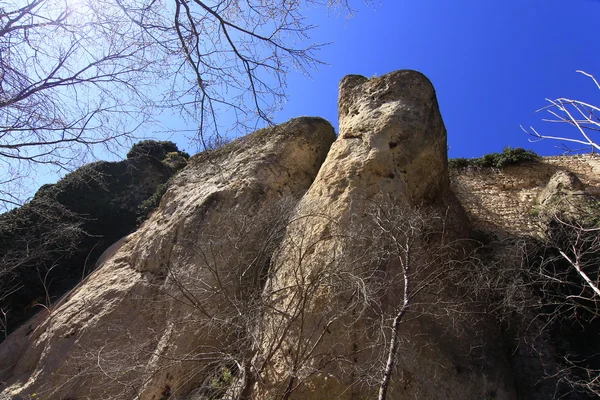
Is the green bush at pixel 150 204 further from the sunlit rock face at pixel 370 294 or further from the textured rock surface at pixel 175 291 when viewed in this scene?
the sunlit rock face at pixel 370 294

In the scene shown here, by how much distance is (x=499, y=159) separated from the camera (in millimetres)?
11352

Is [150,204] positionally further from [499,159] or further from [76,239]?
[499,159]

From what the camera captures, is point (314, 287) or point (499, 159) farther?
point (499, 159)

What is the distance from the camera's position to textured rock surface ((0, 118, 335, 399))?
17.9ft

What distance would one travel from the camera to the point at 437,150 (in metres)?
7.39

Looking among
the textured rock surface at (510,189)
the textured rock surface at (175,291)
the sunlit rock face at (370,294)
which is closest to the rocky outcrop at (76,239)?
the textured rock surface at (175,291)

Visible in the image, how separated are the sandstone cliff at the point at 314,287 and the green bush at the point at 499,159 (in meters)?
1.71

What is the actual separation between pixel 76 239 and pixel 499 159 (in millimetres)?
10246

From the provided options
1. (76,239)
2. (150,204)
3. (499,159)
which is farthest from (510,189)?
(76,239)

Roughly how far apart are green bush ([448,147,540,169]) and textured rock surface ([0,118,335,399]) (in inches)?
173

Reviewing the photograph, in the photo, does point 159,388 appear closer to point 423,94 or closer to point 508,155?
point 423,94

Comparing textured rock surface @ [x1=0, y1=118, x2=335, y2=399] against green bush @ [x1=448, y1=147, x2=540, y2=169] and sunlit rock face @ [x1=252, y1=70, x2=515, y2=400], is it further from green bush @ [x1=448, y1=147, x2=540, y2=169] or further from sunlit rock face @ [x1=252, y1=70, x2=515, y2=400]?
green bush @ [x1=448, y1=147, x2=540, y2=169]

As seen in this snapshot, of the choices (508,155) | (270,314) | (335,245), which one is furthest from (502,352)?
(508,155)

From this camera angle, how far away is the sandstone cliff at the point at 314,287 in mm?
4531
